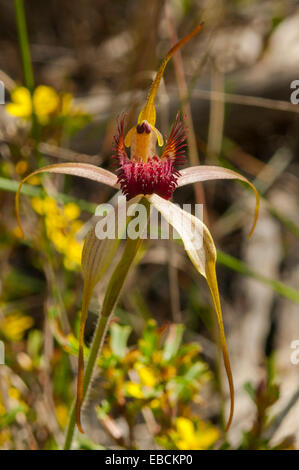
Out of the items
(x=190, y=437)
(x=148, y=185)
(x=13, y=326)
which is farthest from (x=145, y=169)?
(x=13, y=326)

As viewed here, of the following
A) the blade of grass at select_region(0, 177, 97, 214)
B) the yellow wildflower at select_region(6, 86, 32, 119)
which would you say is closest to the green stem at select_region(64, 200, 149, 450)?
the blade of grass at select_region(0, 177, 97, 214)

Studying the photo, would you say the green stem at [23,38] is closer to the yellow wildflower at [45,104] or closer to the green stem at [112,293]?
the yellow wildflower at [45,104]

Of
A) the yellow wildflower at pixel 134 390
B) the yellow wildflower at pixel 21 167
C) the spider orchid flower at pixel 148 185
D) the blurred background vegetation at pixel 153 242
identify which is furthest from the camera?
the yellow wildflower at pixel 21 167

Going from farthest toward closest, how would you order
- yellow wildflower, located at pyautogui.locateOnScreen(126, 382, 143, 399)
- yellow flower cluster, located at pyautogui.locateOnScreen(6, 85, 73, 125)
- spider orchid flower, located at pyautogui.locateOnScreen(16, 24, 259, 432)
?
yellow flower cluster, located at pyautogui.locateOnScreen(6, 85, 73, 125), yellow wildflower, located at pyautogui.locateOnScreen(126, 382, 143, 399), spider orchid flower, located at pyautogui.locateOnScreen(16, 24, 259, 432)

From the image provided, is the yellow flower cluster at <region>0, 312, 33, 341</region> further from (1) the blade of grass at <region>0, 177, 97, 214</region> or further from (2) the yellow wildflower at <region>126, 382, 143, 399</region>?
(2) the yellow wildflower at <region>126, 382, 143, 399</region>

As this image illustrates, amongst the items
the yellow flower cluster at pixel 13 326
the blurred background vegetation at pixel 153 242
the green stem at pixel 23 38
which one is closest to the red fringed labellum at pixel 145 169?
the blurred background vegetation at pixel 153 242

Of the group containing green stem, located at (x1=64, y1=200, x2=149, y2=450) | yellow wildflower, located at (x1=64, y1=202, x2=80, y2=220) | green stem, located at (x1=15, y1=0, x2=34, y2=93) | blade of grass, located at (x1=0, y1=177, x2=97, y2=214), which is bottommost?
green stem, located at (x1=64, y1=200, x2=149, y2=450)

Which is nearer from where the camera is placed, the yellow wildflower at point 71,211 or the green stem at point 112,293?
the green stem at point 112,293
